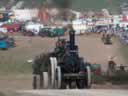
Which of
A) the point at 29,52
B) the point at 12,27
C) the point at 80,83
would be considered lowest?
the point at 29,52

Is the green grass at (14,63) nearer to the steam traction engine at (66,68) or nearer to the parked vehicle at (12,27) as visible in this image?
the parked vehicle at (12,27)

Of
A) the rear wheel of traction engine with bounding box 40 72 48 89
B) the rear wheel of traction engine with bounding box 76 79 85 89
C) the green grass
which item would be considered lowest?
the green grass

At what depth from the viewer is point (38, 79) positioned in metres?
7.45

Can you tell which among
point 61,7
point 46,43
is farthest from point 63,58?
point 46,43

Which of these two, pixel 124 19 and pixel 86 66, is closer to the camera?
pixel 86 66

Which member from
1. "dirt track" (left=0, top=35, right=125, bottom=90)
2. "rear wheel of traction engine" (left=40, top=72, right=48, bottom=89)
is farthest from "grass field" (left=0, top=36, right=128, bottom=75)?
"rear wheel of traction engine" (left=40, top=72, right=48, bottom=89)

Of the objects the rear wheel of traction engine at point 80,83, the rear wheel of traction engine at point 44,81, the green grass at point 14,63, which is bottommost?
the green grass at point 14,63

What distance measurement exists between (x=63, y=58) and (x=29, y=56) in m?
6.78

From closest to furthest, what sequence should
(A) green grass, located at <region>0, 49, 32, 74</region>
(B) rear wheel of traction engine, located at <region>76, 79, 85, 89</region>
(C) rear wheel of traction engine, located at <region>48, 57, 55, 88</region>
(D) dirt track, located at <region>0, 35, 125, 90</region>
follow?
(C) rear wheel of traction engine, located at <region>48, 57, 55, 88</region> → (B) rear wheel of traction engine, located at <region>76, 79, 85, 89</region> → (A) green grass, located at <region>0, 49, 32, 74</region> → (D) dirt track, located at <region>0, 35, 125, 90</region>

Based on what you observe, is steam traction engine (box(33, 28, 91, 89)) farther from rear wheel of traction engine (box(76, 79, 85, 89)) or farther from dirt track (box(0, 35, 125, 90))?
dirt track (box(0, 35, 125, 90))

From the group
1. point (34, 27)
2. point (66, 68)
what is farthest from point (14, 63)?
point (66, 68)

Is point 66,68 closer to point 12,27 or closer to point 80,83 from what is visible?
point 80,83

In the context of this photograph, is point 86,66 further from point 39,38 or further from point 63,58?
point 39,38

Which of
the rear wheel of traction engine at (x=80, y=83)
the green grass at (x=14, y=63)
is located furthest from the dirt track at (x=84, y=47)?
the rear wheel of traction engine at (x=80, y=83)
